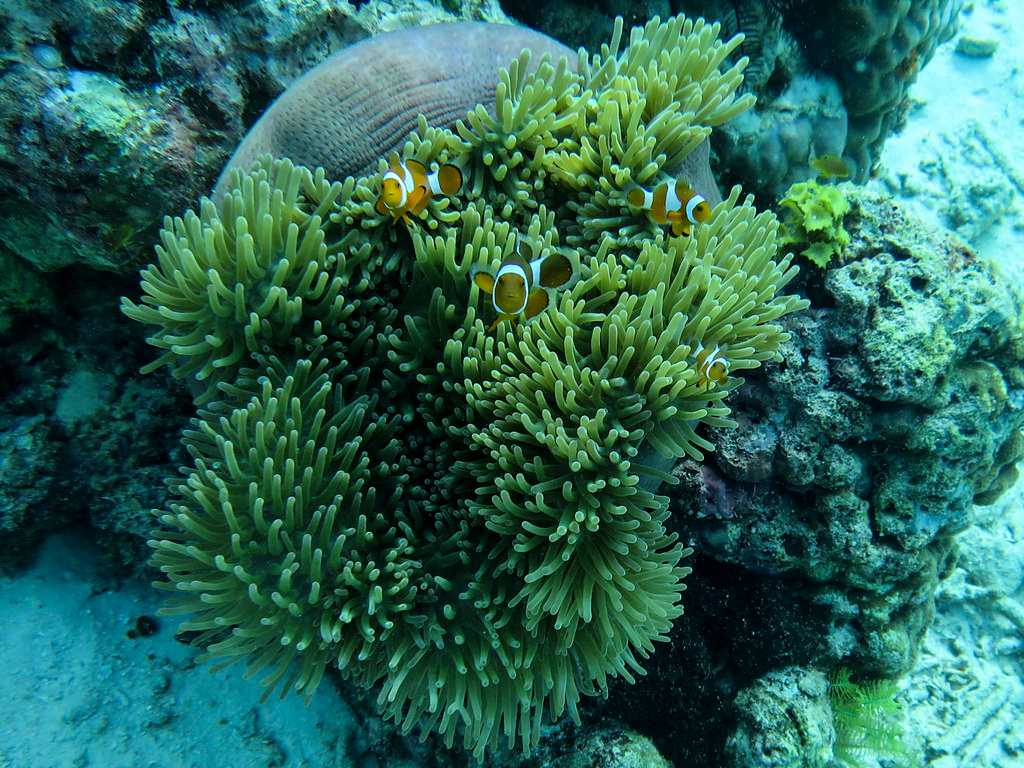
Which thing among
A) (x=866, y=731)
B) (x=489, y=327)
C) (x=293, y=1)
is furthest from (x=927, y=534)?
(x=293, y=1)

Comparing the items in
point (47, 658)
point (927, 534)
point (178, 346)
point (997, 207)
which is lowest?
point (47, 658)

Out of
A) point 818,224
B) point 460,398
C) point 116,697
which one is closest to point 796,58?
point 818,224

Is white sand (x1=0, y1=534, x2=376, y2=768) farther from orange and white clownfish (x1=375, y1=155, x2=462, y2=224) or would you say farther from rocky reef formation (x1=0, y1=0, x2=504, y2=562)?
orange and white clownfish (x1=375, y1=155, x2=462, y2=224)

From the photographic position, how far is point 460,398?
2.34m

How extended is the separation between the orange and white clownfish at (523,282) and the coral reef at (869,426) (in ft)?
3.63

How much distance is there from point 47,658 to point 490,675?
238 cm

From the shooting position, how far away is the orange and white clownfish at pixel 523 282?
6.64ft

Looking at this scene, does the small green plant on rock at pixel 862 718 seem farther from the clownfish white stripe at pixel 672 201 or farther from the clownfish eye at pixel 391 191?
the clownfish eye at pixel 391 191

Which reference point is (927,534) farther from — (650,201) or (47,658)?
(47,658)

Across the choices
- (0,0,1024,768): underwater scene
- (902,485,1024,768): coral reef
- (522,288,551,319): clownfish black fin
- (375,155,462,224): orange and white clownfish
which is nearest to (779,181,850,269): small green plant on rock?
(0,0,1024,768): underwater scene

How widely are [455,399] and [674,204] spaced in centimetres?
106

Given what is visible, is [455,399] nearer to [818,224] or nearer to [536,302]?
[536,302]

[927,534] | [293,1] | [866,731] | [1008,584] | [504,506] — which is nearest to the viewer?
[504,506]

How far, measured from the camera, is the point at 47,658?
3.15 m
